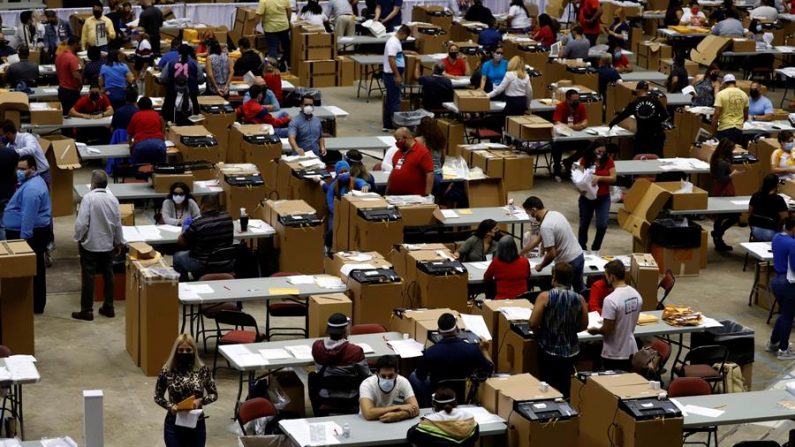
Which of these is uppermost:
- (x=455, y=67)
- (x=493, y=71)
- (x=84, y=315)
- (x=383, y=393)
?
(x=493, y=71)

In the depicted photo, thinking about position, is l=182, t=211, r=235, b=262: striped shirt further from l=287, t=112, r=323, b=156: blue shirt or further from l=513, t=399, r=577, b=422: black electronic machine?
l=513, t=399, r=577, b=422: black electronic machine

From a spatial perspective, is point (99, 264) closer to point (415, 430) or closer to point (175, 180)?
point (175, 180)

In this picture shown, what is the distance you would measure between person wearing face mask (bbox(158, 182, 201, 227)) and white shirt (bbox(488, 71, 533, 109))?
262 inches

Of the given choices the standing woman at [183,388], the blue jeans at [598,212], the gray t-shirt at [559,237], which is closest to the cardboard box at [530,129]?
the blue jeans at [598,212]

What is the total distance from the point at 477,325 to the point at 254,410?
8.45 feet

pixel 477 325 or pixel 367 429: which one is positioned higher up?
pixel 477 325

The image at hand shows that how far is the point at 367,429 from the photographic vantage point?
12156 millimetres

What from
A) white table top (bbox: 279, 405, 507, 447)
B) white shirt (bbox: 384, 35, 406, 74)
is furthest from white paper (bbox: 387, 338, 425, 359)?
white shirt (bbox: 384, 35, 406, 74)

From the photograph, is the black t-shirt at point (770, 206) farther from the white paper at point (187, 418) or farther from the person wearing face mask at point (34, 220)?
the white paper at point (187, 418)

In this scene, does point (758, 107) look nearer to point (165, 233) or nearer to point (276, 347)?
point (165, 233)

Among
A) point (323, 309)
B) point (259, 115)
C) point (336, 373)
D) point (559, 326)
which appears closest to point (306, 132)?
point (259, 115)

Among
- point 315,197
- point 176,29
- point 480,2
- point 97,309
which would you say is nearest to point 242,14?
point 176,29

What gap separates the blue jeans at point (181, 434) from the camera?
39.1 feet

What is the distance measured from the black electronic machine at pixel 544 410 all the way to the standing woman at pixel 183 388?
231 cm
